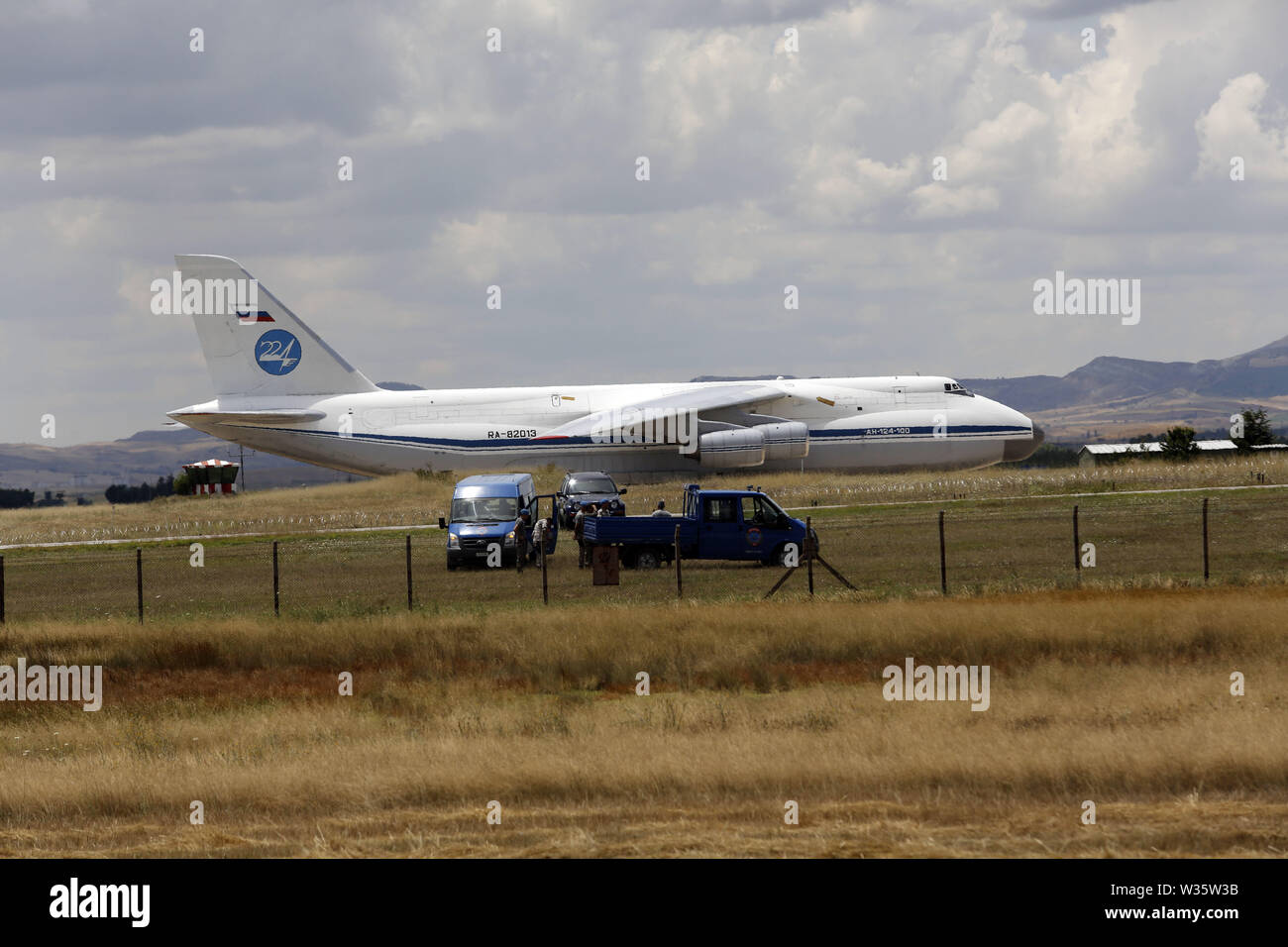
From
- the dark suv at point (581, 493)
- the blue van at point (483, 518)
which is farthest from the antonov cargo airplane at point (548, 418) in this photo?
the blue van at point (483, 518)

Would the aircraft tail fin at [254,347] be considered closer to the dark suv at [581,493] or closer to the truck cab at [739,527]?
the dark suv at [581,493]

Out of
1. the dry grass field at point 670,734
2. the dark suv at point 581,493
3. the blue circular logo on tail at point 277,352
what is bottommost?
the dry grass field at point 670,734

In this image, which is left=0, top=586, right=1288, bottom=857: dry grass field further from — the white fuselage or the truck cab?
the white fuselage

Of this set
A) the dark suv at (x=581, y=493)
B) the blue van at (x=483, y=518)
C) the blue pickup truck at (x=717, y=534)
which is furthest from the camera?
the dark suv at (x=581, y=493)

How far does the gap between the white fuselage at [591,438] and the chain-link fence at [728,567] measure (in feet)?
48.2

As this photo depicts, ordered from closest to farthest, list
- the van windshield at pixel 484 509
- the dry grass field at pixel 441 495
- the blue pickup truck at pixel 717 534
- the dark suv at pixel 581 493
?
the blue pickup truck at pixel 717 534 → the van windshield at pixel 484 509 → the dark suv at pixel 581 493 → the dry grass field at pixel 441 495

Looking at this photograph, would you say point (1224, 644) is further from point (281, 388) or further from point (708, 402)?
point (281, 388)

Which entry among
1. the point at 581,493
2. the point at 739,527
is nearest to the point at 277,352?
the point at 581,493

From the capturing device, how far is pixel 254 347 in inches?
2402

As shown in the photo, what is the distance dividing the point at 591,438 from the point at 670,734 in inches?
1635

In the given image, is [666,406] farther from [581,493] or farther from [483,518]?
[483,518]

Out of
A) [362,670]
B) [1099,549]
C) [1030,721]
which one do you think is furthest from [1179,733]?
[1099,549]

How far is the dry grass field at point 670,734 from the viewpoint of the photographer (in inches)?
460
